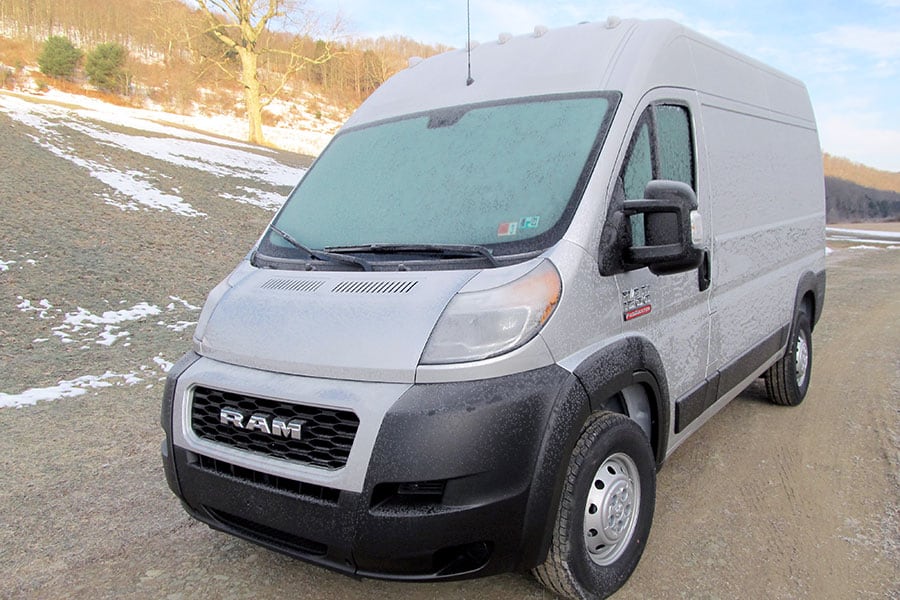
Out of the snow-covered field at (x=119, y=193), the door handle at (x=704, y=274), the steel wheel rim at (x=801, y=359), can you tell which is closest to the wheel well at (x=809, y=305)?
the steel wheel rim at (x=801, y=359)

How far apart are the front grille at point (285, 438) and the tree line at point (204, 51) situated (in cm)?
279

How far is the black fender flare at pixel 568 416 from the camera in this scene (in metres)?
2.28

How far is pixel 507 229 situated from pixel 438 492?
1064mm

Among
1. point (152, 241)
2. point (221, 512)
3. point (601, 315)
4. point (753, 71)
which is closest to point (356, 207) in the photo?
point (601, 315)

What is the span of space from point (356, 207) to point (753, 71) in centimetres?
296

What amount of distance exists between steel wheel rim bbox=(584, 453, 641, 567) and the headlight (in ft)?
2.27

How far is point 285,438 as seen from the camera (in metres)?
2.33

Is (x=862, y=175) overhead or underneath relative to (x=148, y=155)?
overhead

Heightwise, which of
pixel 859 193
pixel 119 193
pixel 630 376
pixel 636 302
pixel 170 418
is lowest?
pixel 170 418

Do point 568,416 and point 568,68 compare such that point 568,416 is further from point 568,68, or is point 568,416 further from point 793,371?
point 793,371

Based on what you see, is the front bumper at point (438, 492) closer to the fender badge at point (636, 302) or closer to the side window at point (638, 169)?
the fender badge at point (636, 302)

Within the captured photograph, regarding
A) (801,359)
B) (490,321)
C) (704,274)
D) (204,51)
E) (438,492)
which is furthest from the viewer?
(204,51)

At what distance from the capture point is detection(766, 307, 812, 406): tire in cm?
501

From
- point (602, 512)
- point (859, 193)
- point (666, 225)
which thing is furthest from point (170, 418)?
point (859, 193)
